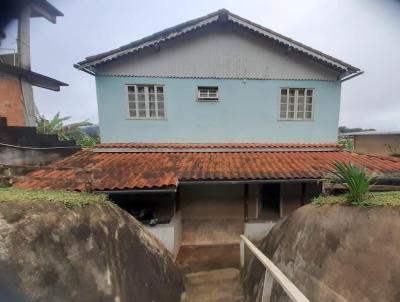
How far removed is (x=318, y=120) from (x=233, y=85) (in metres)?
4.04

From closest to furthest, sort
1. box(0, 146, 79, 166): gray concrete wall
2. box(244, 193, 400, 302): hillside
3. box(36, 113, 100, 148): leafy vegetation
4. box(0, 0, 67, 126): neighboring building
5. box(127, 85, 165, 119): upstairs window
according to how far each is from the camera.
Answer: box(244, 193, 400, 302): hillside < box(0, 146, 79, 166): gray concrete wall < box(0, 0, 67, 126): neighboring building < box(127, 85, 165, 119): upstairs window < box(36, 113, 100, 148): leafy vegetation

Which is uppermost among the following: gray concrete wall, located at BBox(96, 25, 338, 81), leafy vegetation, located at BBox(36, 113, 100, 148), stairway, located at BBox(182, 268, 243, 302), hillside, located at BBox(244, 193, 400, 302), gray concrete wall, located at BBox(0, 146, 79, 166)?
gray concrete wall, located at BBox(96, 25, 338, 81)

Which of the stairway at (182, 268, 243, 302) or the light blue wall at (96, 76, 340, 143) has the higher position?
the light blue wall at (96, 76, 340, 143)

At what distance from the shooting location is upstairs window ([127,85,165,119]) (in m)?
8.90

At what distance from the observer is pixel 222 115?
906 centimetres

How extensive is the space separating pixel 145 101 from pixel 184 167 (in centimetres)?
362

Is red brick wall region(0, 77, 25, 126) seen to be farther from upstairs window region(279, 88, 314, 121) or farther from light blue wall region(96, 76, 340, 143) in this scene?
upstairs window region(279, 88, 314, 121)

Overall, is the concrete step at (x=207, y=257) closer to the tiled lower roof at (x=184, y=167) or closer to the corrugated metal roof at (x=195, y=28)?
the tiled lower roof at (x=184, y=167)

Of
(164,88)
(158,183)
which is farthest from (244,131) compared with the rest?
(158,183)

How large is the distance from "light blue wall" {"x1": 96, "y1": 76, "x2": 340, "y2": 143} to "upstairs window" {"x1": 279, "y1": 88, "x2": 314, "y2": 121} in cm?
21

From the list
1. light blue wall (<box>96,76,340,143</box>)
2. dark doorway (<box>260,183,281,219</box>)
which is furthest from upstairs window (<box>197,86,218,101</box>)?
dark doorway (<box>260,183,281,219</box>)

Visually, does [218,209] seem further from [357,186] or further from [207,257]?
[357,186]

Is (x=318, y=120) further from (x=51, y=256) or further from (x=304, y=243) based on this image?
(x=51, y=256)

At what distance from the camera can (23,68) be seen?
9.41 metres
